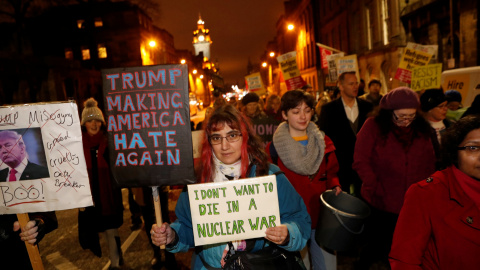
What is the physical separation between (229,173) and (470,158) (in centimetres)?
146

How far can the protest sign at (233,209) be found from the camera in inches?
82.7

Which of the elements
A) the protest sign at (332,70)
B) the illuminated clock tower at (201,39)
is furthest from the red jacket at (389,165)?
the illuminated clock tower at (201,39)

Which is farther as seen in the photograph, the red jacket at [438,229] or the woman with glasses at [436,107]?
the woman with glasses at [436,107]

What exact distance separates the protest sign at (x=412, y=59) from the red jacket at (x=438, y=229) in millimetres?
7157

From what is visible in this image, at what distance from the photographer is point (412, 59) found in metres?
8.30

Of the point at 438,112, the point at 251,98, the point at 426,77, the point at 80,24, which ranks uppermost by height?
the point at 80,24

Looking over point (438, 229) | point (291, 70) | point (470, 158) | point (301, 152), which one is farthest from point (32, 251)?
point (291, 70)

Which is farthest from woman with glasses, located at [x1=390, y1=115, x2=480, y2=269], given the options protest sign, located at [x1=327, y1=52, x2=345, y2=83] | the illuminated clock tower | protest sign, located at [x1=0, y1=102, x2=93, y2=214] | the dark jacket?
the illuminated clock tower

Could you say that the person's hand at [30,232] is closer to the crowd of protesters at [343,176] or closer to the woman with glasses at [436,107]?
the crowd of protesters at [343,176]

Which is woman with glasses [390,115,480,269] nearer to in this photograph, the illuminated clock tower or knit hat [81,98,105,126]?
knit hat [81,98,105,126]

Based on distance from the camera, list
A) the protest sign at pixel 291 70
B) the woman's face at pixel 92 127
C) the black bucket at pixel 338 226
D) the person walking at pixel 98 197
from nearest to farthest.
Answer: the black bucket at pixel 338 226 < the person walking at pixel 98 197 < the woman's face at pixel 92 127 < the protest sign at pixel 291 70

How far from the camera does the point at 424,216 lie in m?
1.88

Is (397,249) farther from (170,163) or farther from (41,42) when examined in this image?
(41,42)

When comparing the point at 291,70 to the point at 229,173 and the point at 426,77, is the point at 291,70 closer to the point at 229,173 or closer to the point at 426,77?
the point at 426,77
